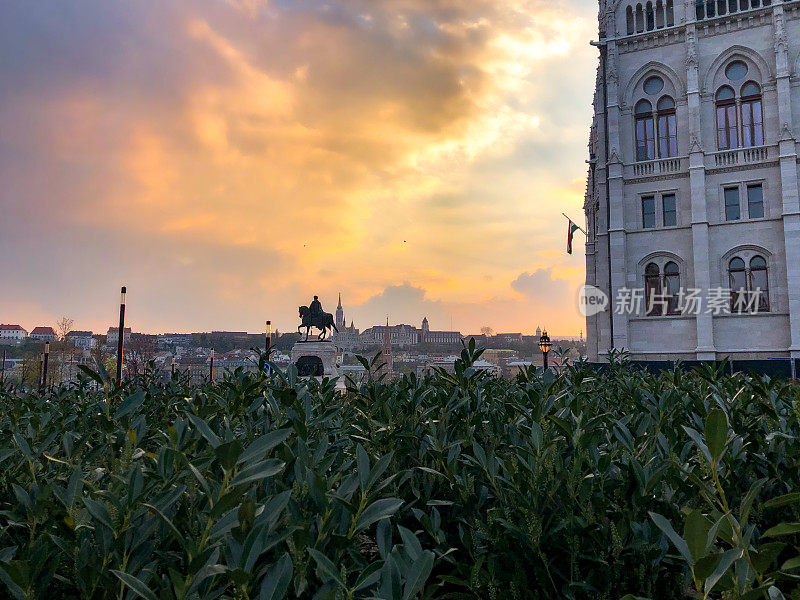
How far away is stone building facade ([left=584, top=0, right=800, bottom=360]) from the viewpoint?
2808cm

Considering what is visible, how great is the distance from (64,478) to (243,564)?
1.68 meters

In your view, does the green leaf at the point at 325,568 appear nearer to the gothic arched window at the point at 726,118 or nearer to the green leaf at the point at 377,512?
the green leaf at the point at 377,512

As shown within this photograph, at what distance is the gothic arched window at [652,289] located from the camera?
29984 millimetres

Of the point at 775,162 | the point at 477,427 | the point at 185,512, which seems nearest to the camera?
the point at 185,512

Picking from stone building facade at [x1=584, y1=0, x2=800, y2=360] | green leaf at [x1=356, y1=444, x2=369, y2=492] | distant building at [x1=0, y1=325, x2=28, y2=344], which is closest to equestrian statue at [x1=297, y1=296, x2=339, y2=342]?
stone building facade at [x1=584, y1=0, x2=800, y2=360]

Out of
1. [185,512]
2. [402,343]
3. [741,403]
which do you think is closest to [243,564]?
[185,512]

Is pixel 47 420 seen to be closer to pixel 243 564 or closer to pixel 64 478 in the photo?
pixel 64 478

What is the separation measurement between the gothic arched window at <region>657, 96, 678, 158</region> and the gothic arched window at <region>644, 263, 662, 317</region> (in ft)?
23.5

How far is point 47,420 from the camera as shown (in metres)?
3.34

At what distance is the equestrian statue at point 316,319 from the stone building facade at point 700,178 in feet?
55.2

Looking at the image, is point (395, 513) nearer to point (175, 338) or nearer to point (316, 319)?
point (316, 319)

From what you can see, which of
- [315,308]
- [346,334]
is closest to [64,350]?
[315,308]

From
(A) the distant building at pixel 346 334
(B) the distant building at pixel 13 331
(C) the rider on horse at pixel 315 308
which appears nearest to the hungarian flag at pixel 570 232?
(C) the rider on horse at pixel 315 308

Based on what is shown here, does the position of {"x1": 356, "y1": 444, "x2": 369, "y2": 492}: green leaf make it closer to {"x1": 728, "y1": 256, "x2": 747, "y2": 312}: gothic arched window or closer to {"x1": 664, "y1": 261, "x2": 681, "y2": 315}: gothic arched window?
{"x1": 664, "y1": 261, "x2": 681, "y2": 315}: gothic arched window
